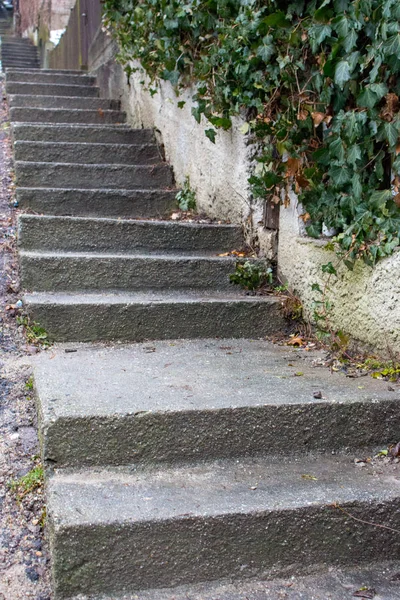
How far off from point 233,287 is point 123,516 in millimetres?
1826

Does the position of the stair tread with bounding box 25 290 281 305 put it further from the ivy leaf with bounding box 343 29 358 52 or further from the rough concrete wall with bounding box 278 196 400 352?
the ivy leaf with bounding box 343 29 358 52

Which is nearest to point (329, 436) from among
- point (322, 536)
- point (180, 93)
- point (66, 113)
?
point (322, 536)

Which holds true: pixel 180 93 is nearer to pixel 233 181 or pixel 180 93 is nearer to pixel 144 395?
pixel 233 181

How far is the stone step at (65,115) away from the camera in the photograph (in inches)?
216

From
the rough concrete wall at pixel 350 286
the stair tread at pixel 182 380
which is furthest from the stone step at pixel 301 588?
the rough concrete wall at pixel 350 286

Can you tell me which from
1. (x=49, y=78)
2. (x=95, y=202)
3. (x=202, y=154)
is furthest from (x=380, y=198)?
(x=49, y=78)

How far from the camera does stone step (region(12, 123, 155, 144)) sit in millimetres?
4938

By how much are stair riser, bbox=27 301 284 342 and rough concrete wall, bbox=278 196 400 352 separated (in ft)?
0.80

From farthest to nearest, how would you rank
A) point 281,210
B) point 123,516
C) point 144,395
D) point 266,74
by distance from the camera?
point 281,210 → point 266,74 → point 144,395 → point 123,516

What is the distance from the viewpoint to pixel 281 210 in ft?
11.3

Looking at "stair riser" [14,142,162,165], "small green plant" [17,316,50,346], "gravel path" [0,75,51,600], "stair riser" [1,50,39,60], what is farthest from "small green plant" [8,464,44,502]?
"stair riser" [1,50,39,60]

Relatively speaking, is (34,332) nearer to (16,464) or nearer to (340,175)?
(16,464)

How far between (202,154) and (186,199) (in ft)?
1.05

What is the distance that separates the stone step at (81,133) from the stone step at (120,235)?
1733 mm
